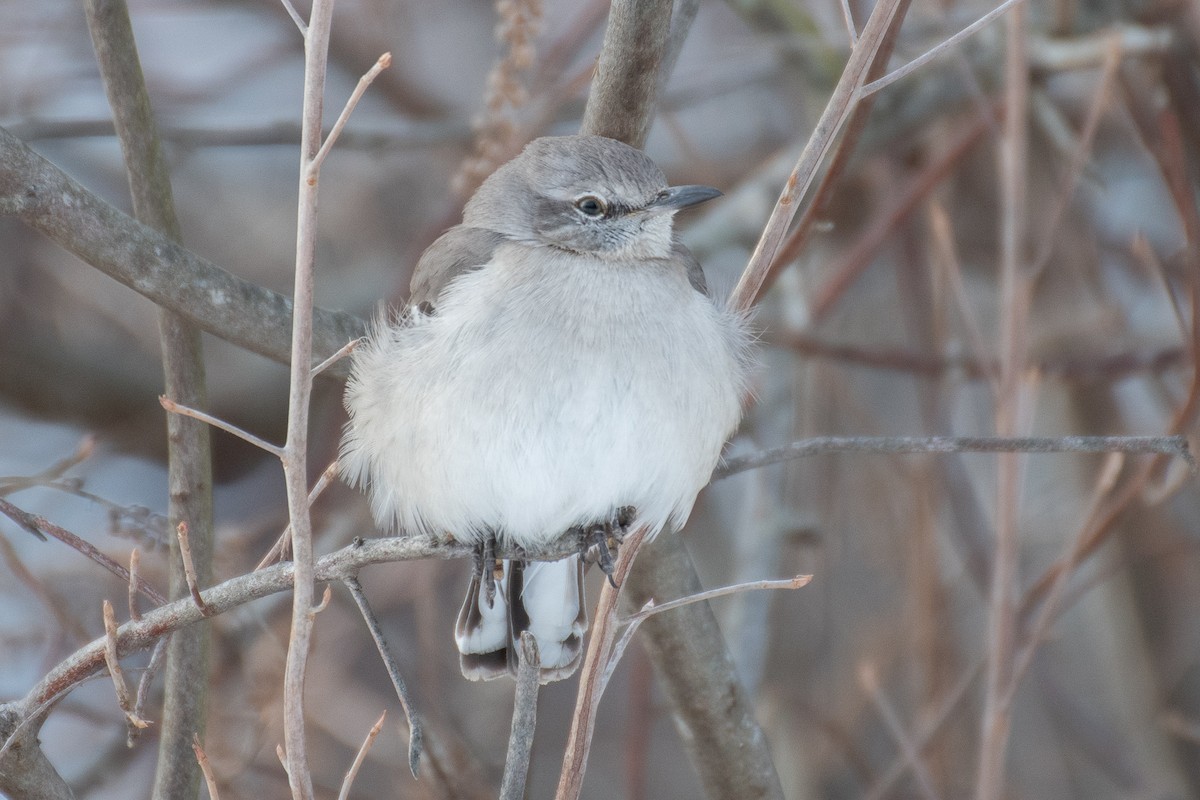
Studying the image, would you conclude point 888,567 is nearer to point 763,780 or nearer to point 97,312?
point 763,780

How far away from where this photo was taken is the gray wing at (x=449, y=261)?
3.49m

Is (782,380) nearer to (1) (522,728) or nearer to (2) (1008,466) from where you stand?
(2) (1008,466)

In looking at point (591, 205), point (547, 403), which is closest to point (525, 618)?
point (547, 403)

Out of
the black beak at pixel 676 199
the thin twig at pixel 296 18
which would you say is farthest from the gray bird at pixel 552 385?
the thin twig at pixel 296 18

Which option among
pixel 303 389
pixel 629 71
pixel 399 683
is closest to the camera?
pixel 303 389

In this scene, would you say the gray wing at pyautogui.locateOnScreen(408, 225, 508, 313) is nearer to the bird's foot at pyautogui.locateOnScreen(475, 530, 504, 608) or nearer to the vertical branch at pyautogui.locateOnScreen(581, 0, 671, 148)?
the vertical branch at pyautogui.locateOnScreen(581, 0, 671, 148)

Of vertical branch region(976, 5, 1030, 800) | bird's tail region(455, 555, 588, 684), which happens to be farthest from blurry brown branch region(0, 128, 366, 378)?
vertical branch region(976, 5, 1030, 800)

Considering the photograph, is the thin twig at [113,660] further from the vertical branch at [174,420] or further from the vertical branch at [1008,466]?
the vertical branch at [1008,466]

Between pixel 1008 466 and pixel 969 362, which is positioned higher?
pixel 969 362

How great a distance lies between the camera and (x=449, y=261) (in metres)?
3.56

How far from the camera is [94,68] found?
6176 millimetres

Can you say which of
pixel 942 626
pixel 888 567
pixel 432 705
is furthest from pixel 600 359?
pixel 888 567

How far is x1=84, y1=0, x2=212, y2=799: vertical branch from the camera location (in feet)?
9.89

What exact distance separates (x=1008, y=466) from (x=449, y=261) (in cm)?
173
